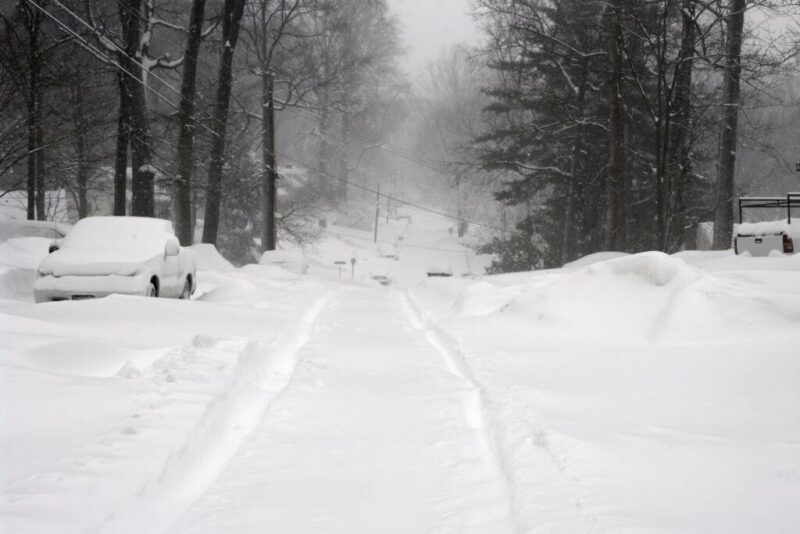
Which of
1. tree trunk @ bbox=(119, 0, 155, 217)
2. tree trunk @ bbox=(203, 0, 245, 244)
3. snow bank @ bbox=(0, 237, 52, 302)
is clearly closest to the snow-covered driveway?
snow bank @ bbox=(0, 237, 52, 302)

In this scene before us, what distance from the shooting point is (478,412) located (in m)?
5.85

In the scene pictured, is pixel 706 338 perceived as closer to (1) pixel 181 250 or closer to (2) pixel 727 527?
(2) pixel 727 527

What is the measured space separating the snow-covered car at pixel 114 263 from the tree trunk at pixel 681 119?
1267cm

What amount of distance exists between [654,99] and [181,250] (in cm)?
1679

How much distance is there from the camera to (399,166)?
9700 centimetres

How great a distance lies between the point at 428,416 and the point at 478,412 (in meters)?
0.45

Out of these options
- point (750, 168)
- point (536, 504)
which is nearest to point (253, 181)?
point (536, 504)

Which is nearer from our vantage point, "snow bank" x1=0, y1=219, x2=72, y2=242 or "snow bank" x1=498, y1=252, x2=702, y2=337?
"snow bank" x1=498, y1=252, x2=702, y2=337

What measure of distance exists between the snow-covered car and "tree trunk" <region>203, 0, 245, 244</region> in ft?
36.7

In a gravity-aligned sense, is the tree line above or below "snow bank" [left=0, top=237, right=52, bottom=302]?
above

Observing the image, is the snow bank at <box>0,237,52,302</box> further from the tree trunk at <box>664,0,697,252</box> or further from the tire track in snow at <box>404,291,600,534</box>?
the tree trunk at <box>664,0,697,252</box>

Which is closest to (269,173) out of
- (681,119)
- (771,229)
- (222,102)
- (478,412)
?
(222,102)

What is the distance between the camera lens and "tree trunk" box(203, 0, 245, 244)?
24.8 m

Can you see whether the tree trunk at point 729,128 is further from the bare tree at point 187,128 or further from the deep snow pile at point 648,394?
the bare tree at point 187,128
